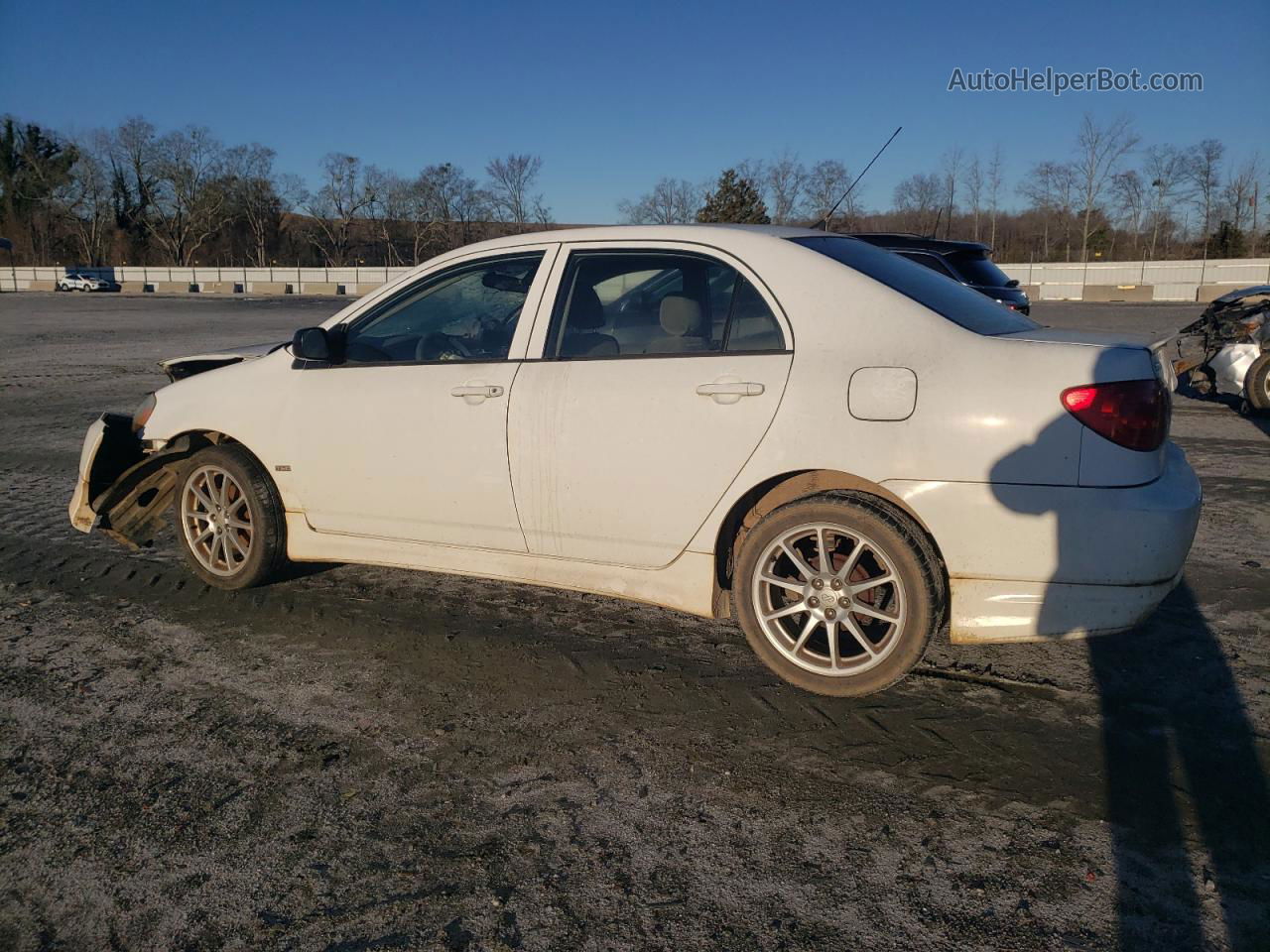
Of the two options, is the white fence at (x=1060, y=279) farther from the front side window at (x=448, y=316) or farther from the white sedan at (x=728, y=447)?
the front side window at (x=448, y=316)

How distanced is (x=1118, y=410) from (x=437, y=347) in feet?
9.89

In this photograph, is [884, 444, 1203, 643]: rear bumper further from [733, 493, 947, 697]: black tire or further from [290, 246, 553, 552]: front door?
[290, 246, 553, 552]: front door

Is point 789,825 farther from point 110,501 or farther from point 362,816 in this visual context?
point 110,501

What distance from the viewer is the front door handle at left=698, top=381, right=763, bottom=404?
3.67 m

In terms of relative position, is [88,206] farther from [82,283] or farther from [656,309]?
[656,309]

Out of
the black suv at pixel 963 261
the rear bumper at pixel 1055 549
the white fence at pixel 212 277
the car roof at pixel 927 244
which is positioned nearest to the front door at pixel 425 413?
the rear bumper at pixel 1055 549

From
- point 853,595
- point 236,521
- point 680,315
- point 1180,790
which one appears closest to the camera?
point 1180,790

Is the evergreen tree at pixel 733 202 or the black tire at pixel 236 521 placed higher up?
the evergreen tree at pixel 733 202

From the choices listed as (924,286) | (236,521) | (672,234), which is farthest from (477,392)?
(924,286)

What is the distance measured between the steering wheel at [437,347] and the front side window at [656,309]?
61 centimetres

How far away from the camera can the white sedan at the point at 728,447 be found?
10.9ft

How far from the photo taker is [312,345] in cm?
453

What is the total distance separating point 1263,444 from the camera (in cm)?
910

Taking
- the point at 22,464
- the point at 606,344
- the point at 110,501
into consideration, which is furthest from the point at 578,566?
the point at 22,464
